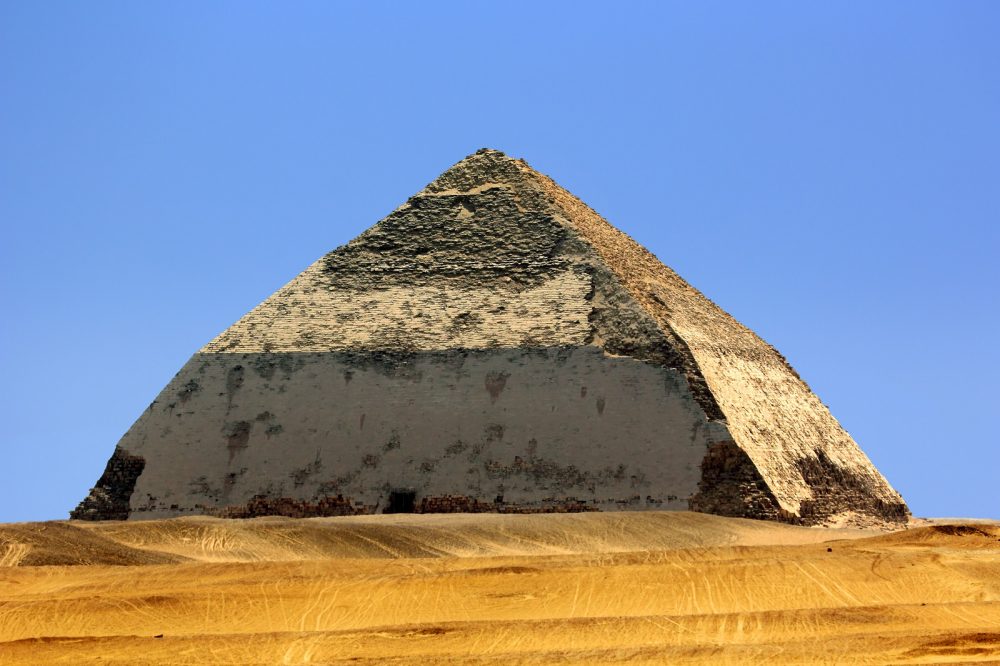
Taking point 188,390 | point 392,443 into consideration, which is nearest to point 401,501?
point 392,443

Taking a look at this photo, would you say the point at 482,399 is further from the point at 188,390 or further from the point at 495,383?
the point at 188,390

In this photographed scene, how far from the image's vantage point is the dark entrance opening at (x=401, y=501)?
3103cm

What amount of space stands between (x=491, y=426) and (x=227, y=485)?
582 cm

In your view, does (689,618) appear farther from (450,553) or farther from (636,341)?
(636,341)

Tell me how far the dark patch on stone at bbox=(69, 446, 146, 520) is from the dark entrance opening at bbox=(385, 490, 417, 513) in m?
5.84

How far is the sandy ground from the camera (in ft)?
46.5

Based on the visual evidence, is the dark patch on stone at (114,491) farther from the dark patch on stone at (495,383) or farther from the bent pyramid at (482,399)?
the dark patch on stone at (495,383)

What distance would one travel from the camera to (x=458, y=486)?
101 feet

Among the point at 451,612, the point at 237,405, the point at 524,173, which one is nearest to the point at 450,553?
the point at 451,612

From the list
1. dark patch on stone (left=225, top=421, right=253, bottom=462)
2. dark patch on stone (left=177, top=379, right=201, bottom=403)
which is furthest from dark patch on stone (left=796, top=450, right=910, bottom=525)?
dark patch on stone (left=177, top=379, right=201, bottom=403)

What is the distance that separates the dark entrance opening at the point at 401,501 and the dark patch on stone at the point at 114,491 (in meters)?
5.84

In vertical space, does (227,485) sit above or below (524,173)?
below

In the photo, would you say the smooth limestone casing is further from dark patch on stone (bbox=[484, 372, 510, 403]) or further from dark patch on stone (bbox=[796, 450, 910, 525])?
dark patch on stone (bbox=[796, 450, 910, 525])

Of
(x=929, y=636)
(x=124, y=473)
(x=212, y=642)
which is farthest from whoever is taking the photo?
(x=124, y=473)
